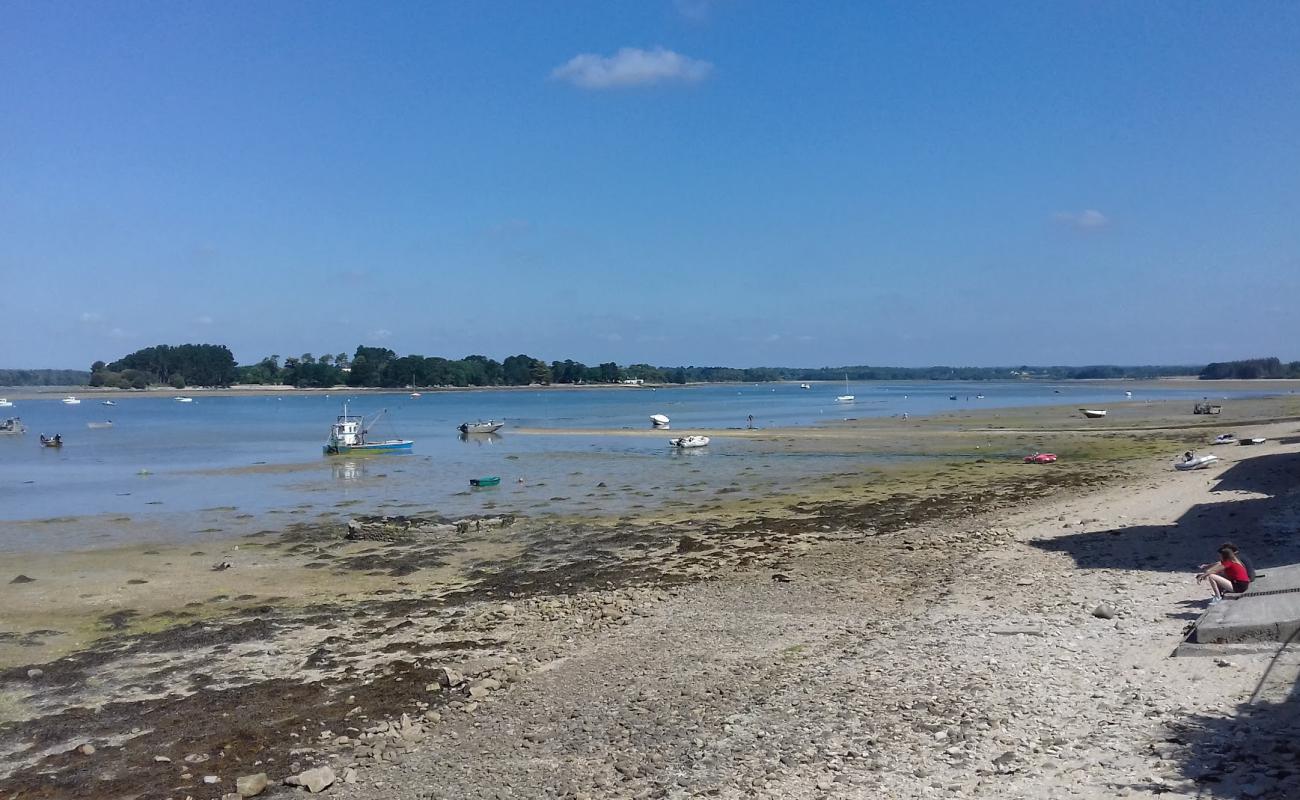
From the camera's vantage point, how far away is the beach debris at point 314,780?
9203mm

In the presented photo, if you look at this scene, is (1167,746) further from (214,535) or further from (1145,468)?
(1145,468)

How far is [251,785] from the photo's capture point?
9.23 meters

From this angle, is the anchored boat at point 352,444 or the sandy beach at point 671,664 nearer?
the sandy beach at point 671,664

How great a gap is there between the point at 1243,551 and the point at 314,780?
1630 cm

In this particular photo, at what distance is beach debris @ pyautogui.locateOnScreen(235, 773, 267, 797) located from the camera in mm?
9164

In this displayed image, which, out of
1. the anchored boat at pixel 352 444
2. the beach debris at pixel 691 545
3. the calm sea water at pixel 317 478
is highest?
the anchored boat at pixel 352 444

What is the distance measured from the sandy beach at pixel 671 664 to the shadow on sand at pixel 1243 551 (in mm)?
45

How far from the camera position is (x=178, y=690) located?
42.0ft

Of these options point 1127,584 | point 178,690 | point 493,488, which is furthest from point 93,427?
point 1127,584

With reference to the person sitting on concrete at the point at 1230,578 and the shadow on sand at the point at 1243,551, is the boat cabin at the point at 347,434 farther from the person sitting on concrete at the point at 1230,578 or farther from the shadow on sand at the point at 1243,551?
the person sitting on concrete at the point at 1230,578

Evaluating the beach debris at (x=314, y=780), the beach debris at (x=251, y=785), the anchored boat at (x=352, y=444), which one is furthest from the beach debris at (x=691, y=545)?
the anchored boat at (x=352, y=444)

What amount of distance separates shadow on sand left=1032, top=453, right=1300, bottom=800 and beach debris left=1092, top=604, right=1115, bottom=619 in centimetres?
82

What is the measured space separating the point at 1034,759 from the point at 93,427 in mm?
105217

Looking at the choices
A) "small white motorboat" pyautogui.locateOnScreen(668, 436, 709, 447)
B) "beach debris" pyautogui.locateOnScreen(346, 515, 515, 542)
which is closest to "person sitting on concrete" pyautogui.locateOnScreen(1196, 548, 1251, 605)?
"beach debris" pyautogui.locateOnScreen(346, 515, 515, 542)
